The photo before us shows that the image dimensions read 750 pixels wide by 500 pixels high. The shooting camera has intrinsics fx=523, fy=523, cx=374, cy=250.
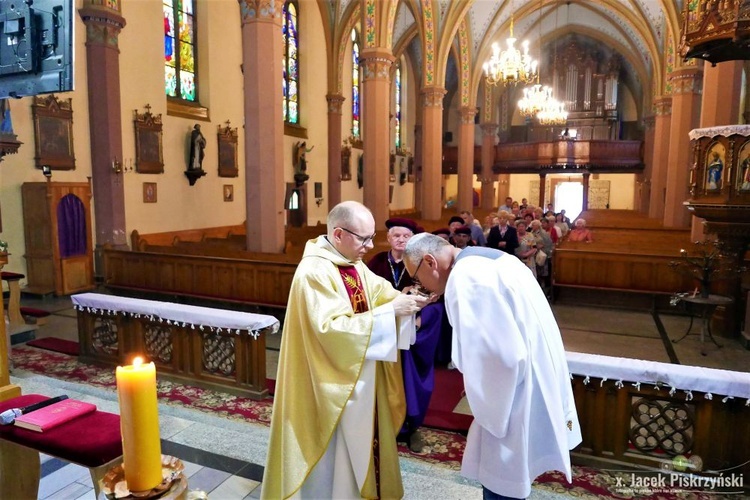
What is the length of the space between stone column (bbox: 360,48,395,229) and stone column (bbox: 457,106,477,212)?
27.1 ft

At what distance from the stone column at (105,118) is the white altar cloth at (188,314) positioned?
565 centimetres

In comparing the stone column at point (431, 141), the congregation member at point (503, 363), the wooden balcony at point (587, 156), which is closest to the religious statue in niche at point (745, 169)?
the congregation member at point (503, 363)

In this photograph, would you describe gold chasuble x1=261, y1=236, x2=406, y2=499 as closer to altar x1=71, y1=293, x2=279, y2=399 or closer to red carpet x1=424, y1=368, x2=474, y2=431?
red carpet x1=424, y1=368, x2=474, y2=431

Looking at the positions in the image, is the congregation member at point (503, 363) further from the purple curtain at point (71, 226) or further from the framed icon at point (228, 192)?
the framed icon at point (228, 192)

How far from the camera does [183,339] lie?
16.2ft

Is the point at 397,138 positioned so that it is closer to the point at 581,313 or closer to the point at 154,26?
the point at 154,26

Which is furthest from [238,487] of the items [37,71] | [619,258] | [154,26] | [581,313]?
[154,26]

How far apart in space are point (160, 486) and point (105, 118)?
429 inches

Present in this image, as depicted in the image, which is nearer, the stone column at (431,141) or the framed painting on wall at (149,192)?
the framed painting on wall at (149,192)

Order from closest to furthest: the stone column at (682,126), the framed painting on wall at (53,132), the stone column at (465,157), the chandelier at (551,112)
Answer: the framed painting on wall at (53,132) < the stone column at (682,126) < the chandelier at (551,112) < the stone column at (465,157)

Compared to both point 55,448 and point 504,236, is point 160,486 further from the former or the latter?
point 504,236

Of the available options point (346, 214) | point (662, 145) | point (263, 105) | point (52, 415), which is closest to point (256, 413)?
point (52, 415)

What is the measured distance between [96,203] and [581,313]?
9.55 m

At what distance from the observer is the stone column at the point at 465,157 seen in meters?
20.3
